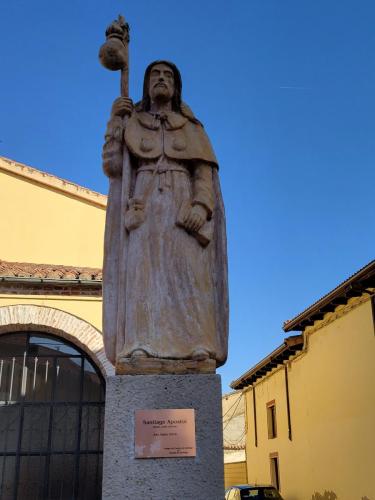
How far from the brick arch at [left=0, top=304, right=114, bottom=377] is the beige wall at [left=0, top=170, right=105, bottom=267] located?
2087 millimetres

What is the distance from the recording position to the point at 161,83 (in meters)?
4.40

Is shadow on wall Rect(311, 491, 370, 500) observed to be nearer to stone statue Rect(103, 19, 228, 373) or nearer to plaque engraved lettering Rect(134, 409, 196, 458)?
stone statue Rect(103, 19, 228, 373)

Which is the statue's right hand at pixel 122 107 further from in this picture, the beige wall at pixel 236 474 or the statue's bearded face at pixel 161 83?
the beige wall at pixel 236 474

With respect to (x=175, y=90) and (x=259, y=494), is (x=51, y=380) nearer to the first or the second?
(x=259, y=494)

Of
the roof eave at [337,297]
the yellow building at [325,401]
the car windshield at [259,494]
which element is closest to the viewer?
the roof eave at [337,297]

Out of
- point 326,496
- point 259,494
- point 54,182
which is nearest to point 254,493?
point 259,494

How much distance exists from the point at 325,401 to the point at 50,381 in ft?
24.8

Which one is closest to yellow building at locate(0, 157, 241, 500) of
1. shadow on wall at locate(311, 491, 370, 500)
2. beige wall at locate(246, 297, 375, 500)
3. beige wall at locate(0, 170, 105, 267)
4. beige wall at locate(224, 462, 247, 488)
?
beige wall at locate(0, 170, 105, 267)

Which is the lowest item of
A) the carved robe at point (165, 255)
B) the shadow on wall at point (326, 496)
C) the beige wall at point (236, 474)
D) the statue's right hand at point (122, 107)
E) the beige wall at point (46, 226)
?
the shadow on wall at point (326, 496)

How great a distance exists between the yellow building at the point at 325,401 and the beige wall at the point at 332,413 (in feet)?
0.07

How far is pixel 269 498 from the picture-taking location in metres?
14.1

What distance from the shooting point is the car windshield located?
14.0 metres

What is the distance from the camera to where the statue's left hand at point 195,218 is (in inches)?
154

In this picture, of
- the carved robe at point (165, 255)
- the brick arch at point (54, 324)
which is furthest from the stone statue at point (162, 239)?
the brick arch at point (54, 324)
